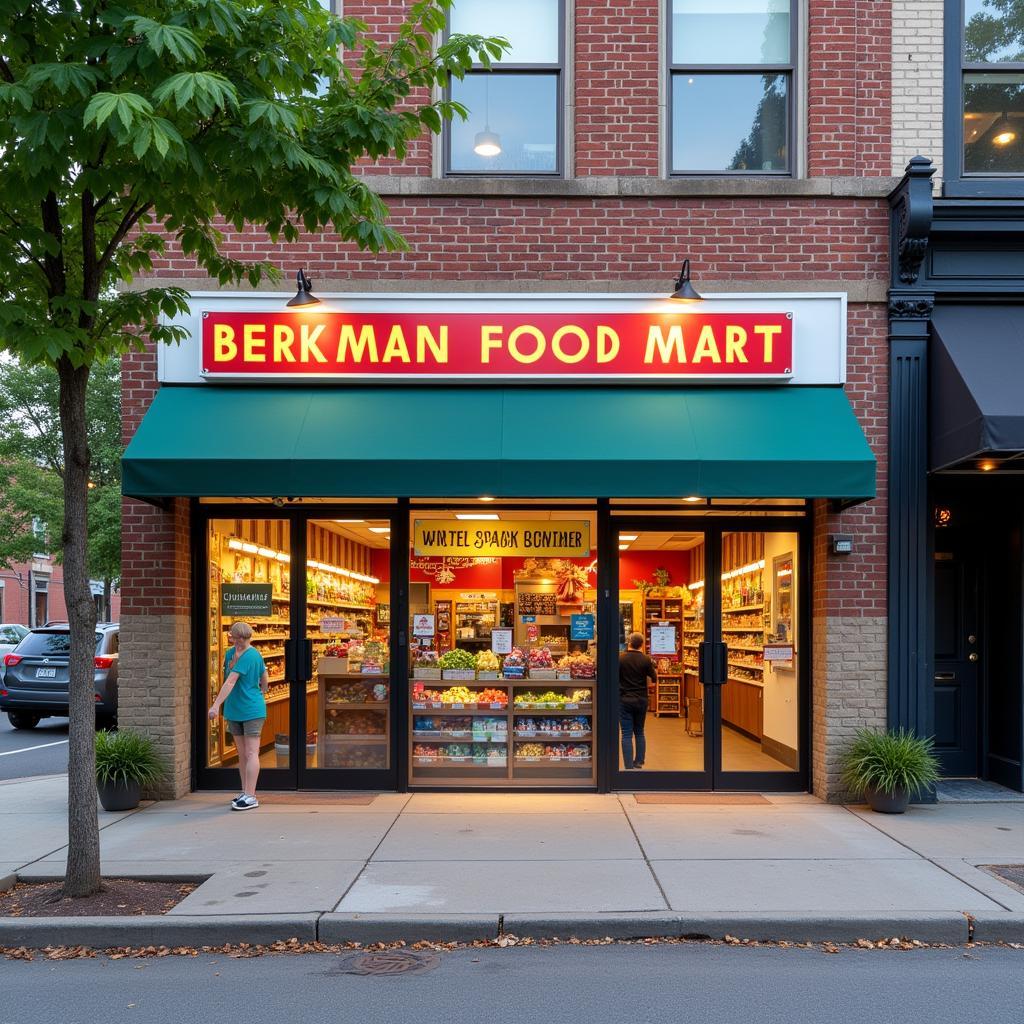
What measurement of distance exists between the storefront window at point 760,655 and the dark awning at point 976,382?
1856mm

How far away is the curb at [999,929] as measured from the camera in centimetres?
608

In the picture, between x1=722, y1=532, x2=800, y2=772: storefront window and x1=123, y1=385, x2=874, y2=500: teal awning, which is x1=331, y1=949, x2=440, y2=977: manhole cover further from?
x1=722, y1=532, x2=800, y2=772: storefront window

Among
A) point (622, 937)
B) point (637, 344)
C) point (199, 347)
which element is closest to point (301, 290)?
point (199, 347)

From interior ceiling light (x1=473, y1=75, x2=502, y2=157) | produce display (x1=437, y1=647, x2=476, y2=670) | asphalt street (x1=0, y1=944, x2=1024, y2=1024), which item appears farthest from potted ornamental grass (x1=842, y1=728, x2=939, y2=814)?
interior ceiling light (x1=473, y1=75, x2=502, y2=157)

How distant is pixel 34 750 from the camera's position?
14.7 metres

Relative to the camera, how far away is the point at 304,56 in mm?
7059

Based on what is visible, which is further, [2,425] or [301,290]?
[2,425]

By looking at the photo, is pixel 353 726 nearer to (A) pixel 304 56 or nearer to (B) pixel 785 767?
(B) pixel 785 767

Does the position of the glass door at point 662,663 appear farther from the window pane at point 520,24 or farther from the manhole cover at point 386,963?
the window pane at point 520,24

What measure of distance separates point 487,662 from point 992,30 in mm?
8207

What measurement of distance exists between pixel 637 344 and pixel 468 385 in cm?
168

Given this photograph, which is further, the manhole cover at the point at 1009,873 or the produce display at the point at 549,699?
the produce display at the point at 549,699

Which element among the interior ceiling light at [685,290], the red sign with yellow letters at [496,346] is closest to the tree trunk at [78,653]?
the red sign with yellow letters at [496,346]

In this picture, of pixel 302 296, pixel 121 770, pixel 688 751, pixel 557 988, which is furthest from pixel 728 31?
pixel 121 770
